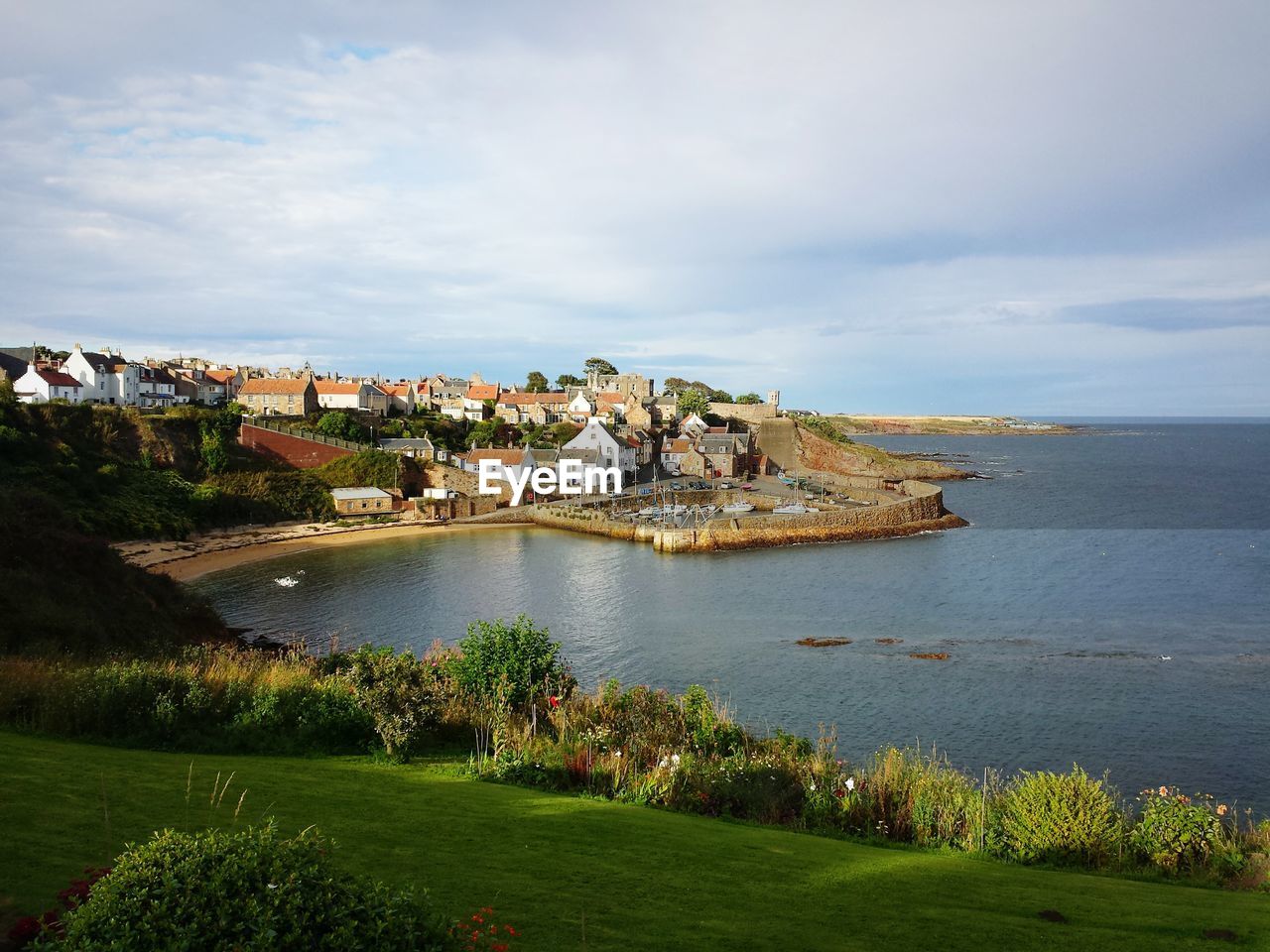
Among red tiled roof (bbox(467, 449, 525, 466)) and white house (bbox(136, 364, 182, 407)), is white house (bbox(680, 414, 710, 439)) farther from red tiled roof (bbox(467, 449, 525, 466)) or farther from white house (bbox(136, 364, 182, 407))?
white house (bbox(136, 364, 182, 407))

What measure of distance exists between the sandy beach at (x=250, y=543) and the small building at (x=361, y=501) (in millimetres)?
3700

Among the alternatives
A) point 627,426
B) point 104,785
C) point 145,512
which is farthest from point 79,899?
point 627,426

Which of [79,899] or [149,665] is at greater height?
[79,899]

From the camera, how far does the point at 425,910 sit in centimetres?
527

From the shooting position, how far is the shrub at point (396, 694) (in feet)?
41.9

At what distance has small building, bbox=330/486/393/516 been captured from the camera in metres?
64.5

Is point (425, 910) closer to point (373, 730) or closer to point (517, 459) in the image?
point (373, 730)

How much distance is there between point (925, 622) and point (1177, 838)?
24231 mm

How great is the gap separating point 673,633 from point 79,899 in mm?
29102

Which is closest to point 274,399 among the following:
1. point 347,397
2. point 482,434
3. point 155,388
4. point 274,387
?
point 274,387

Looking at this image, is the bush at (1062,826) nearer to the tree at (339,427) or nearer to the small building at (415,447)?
the small building at (415,447)

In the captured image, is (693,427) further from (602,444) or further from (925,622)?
(925,622)

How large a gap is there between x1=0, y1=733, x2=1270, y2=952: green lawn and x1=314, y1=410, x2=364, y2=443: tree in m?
66.5

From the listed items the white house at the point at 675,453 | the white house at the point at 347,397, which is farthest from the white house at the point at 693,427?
the white house at the point at 347,397
